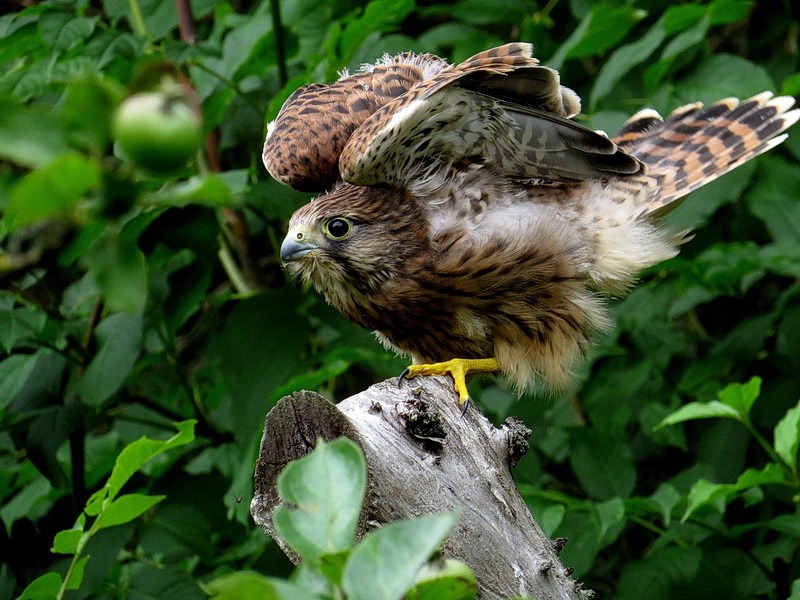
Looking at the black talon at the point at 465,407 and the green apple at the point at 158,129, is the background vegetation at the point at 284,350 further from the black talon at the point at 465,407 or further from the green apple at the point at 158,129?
the green apple at the point at 158,129

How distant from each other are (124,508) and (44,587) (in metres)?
0.22

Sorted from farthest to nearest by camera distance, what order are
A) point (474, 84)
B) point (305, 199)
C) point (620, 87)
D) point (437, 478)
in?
point (620, 87)
point (305, 199)
point (474, 84)
point (437, 478)

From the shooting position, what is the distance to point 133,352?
2742mm

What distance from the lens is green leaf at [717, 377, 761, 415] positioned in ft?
7.94

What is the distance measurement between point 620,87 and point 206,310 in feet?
6.23

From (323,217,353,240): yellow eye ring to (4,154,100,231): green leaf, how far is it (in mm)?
2133

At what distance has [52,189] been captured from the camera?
18.4 inches

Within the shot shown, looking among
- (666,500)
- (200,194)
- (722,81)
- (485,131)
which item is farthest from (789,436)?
(200,194)

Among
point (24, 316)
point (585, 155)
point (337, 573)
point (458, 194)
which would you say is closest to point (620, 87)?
point (585, 155)

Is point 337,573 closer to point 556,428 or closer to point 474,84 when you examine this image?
point 474,84

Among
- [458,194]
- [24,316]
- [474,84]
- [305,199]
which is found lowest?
[24,316]

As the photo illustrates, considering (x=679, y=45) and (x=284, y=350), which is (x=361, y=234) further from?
(x=679, y=45)

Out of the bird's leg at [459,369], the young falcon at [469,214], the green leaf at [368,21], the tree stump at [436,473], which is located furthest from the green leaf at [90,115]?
the green leaf at [368,21]

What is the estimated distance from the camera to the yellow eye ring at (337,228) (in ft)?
8.56
